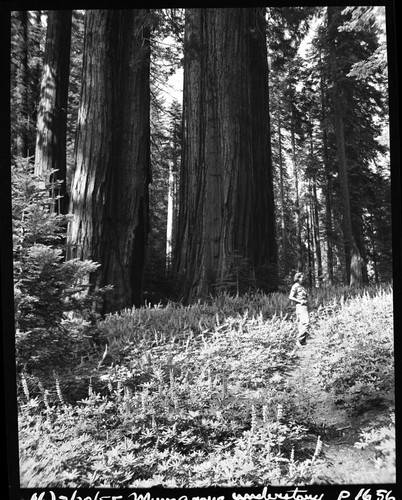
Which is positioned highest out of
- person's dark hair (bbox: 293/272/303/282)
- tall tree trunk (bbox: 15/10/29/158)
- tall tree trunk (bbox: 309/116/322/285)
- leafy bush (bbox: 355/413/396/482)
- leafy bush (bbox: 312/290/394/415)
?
tall tree trunk (bbox: 15/10/29/158)

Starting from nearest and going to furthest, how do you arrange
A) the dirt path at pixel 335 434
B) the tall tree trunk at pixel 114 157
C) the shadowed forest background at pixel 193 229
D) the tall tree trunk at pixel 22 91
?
the dirt path at pixel 335 434, the shadowed forest background at pixel 193 229, the tall tree trunk at pixel 22 91, the tall tree trunk at pixel 114 157

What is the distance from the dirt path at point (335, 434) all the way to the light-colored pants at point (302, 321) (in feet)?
0.51

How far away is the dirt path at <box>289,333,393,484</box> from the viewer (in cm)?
257

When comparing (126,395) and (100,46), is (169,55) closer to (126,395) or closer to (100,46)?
(100,46)

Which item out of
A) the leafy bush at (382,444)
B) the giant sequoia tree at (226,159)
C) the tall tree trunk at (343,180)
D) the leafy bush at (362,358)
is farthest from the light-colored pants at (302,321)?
the leafy bush at (382,444)

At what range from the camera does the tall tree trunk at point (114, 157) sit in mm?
3238

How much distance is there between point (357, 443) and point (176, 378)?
1.14 metres

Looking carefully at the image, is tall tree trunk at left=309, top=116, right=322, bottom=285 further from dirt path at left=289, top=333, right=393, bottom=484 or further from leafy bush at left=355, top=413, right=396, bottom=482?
leafy bush at left=355, top=413, right=396, bottom=482

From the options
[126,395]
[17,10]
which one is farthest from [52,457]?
[17,10]

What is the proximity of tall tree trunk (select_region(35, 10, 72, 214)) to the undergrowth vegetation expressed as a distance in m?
1.13

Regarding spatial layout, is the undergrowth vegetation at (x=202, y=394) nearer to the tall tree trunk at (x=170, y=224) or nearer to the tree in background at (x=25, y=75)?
the tall tree trunk at (x=170, y=224)

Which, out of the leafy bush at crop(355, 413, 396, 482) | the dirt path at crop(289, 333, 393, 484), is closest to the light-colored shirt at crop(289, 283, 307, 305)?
the dirt path at crop(289, 333, 393, 484)

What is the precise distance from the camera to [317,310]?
9.98 ft

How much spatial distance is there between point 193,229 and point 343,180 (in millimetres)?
1064
